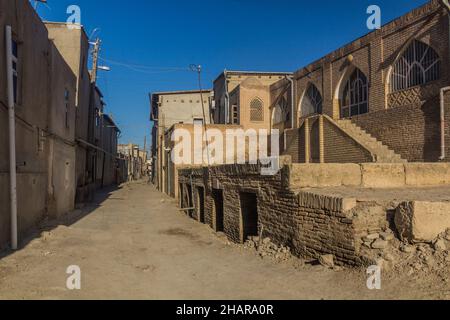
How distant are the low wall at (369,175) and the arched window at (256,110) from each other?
688 inches

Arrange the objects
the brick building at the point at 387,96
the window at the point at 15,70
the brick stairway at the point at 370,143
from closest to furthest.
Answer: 1. the window at the point at 15,70
2. the brick stairway at the point at 370,143
3. the brick building at the point at 387,96

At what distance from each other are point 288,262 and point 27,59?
7.30 metres

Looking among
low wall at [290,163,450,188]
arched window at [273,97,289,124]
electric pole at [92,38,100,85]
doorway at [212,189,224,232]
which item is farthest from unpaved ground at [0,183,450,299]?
electric pole at [92,38,100,85]

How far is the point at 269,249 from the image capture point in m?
7.49

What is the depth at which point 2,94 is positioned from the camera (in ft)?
23.5

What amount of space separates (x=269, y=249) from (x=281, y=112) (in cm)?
1805

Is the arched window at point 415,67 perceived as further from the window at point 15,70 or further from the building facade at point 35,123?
the window at point 15,70

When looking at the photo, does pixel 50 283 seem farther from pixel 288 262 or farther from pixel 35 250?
pixel 288 262

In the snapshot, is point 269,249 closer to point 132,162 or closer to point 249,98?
point 249,98

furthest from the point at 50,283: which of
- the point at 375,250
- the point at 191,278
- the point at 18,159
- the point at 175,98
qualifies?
the point at 175,98

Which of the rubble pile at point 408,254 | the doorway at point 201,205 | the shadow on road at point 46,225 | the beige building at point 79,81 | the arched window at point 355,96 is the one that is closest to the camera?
the rubble pile at point 408,254

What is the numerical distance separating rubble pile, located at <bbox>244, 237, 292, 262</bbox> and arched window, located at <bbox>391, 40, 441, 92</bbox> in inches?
349

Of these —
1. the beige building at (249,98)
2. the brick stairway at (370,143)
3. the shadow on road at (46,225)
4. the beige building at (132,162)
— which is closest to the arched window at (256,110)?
the beige building at (249,98)

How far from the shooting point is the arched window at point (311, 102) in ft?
65.6
